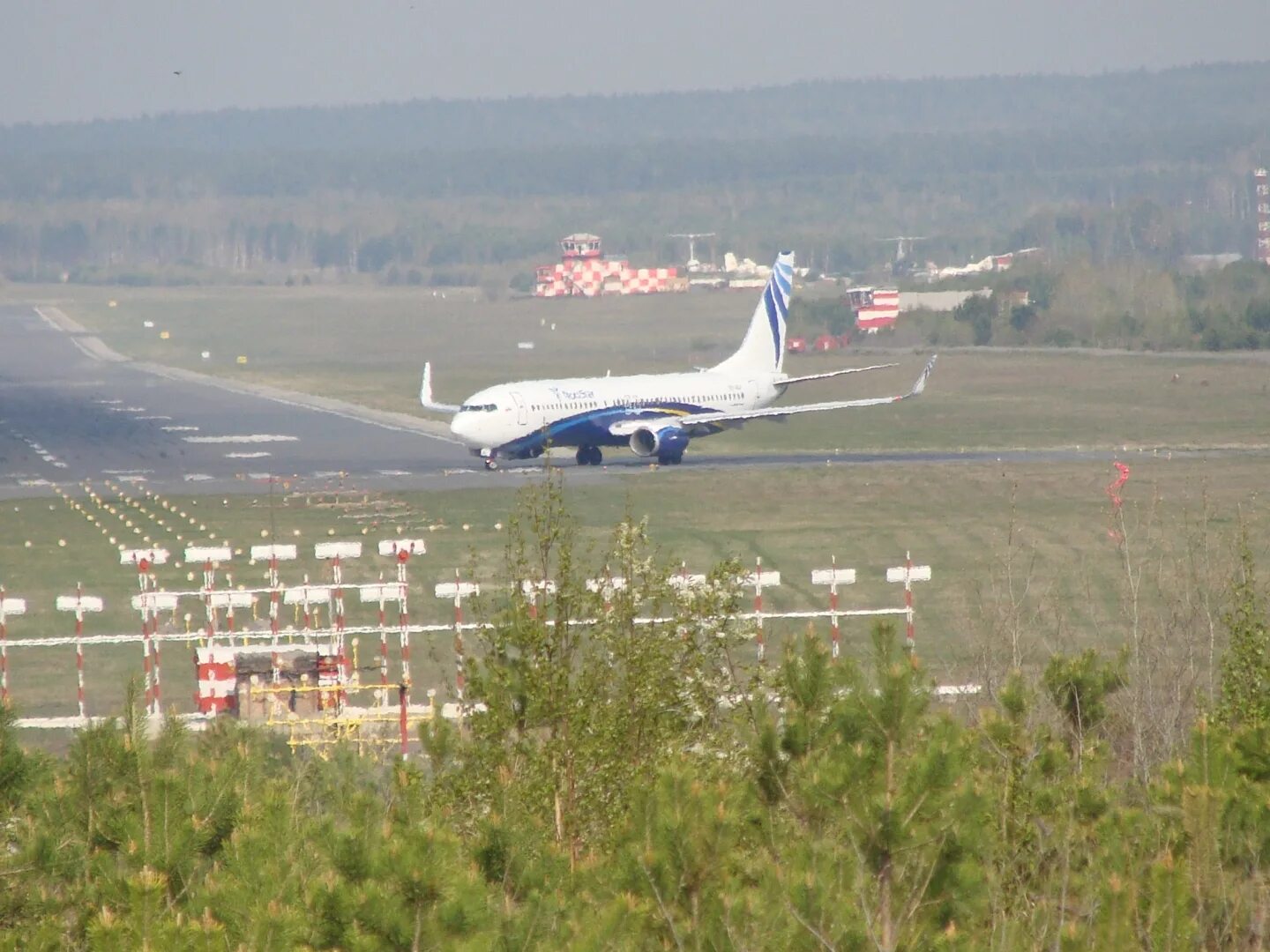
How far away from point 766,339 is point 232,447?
1702cm

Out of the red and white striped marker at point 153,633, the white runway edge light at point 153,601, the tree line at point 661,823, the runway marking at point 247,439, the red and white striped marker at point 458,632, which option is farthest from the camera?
the runway marking at point 247,439

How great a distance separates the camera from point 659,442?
57750 millimetres

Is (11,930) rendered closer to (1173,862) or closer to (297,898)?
(297,898)

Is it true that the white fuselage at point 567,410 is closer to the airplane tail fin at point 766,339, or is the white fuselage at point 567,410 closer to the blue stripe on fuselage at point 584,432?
the blue stripe on fuselage at point 584,432

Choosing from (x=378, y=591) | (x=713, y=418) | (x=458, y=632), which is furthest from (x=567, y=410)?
(x=458, y=632)

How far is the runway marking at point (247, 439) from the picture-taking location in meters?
67.8

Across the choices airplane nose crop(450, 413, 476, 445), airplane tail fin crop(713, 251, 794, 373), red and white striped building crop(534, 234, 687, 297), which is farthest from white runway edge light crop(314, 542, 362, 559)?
red and white striped building crop(534, 234, 687, 297)

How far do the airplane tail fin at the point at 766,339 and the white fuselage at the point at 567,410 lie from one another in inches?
167

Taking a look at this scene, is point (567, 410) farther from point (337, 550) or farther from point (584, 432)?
point (337, 550)

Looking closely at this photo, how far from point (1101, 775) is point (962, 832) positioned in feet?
14.4

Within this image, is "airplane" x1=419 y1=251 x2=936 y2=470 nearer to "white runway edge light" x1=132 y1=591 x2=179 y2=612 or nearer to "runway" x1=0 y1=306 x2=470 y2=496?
"runway" x1=0 y1=306 x2=470 y2=496

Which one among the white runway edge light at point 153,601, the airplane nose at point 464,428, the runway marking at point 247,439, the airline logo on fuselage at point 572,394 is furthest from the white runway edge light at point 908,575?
the runway marking at point 247,439

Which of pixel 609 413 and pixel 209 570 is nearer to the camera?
pixel 209 570

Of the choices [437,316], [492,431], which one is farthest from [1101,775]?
[437,316]
